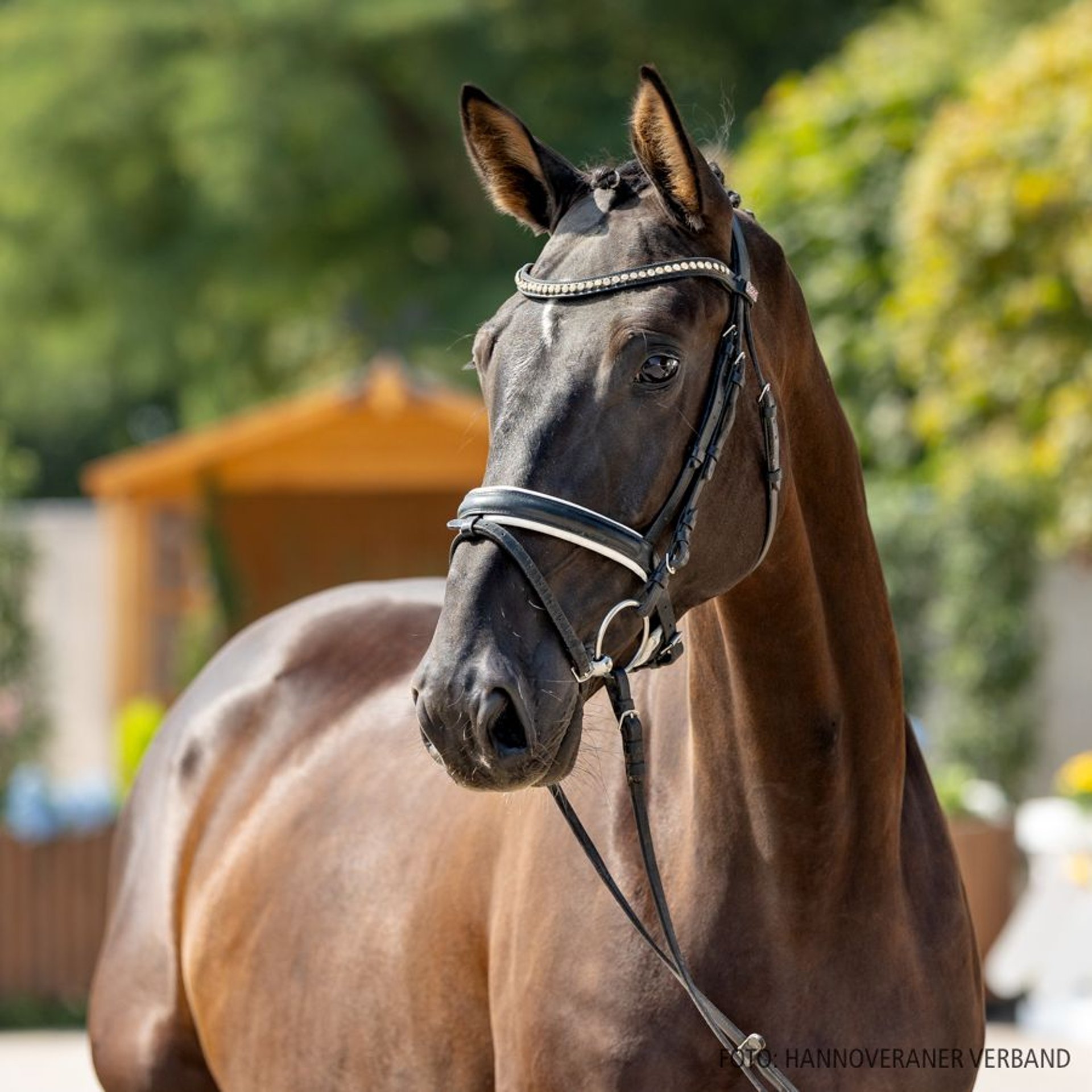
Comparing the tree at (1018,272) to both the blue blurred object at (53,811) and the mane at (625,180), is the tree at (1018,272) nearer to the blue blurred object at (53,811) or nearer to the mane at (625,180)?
the blue blurred object at (53,811)

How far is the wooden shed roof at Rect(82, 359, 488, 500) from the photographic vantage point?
12.0m

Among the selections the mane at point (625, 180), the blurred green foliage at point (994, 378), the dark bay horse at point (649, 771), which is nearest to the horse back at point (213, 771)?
the dark bay horse at point (649, 771)

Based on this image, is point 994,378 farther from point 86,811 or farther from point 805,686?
point 805,686

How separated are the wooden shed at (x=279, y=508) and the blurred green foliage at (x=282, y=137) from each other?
18.0 ft

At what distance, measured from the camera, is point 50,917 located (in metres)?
8.62

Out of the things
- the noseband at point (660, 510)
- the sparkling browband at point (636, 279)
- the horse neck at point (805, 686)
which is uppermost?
the sparkling browband at point (636, 279)

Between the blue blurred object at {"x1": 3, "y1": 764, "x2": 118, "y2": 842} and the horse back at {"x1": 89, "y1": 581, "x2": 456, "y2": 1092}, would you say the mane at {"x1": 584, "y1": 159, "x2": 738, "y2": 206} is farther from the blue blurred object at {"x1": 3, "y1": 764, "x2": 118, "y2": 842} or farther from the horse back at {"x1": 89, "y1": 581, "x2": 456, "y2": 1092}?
the blue blurred object at {"x1": 3, "y1": 764, "x2": 118, "y2": 842}

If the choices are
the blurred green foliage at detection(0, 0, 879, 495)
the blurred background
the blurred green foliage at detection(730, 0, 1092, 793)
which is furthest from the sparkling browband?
the blurred green foliage at detection(0, 0, 879, 495)

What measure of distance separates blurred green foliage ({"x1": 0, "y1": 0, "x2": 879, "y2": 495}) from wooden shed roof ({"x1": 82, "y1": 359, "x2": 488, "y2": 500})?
5866 millimetres

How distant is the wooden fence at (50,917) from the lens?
28.2ft

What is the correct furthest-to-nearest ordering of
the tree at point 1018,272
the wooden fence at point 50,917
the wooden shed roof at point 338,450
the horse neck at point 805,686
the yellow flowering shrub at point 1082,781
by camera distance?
the wooden shed roof at point 338,450 < the tree at point 1018,272 < the wooden fence at point 50,917 < the yellow flowering shrub at point 1082,781 < the horse neck at point 805,686

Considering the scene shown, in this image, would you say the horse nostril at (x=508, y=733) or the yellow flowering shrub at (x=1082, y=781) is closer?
the horse nostril at (x=508, y=733)

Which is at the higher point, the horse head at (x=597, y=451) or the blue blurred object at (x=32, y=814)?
the horse head at (x=597, y=451)

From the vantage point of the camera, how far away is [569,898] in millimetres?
2688
